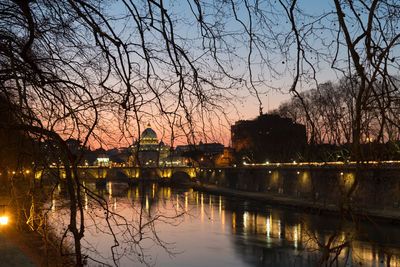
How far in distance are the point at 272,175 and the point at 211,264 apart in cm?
2995

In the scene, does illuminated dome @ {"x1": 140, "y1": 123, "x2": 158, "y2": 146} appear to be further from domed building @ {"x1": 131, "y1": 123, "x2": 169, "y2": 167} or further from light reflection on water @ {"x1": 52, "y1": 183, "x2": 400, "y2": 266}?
light reflection on water @ {"x1": 52, "y1": 183, "x2": 400, "y2": 266}

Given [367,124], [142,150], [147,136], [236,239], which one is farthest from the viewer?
[236,239]

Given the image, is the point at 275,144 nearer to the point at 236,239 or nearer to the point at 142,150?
the point at 236,239

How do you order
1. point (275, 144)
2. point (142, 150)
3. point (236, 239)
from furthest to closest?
point (275, 144), point (236, 239), point (142, 150)

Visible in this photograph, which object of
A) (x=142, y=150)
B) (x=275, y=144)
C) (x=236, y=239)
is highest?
(x=275, y=144)

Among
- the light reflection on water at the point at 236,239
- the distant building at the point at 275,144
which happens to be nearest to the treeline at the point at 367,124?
the light reflection on water at the point at 236,239

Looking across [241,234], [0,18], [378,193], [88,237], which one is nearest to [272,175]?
[378,193]

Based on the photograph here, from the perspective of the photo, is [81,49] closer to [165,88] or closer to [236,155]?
[165,88]

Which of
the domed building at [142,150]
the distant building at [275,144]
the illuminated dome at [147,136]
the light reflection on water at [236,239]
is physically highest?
the distant building at [275,144]

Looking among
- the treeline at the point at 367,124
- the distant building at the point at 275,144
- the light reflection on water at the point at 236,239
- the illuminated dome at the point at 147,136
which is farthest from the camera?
the distant building at the point at 275,144

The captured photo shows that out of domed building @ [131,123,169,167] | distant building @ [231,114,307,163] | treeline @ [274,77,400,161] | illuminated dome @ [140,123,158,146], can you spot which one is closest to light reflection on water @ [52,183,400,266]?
illuminated dome @ [140,123,158,146]

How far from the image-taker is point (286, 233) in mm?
28844

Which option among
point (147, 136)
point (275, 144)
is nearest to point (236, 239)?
point (147, 136)

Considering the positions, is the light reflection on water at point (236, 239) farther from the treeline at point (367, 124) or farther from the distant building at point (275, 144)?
the treeline at point (367, 124)
